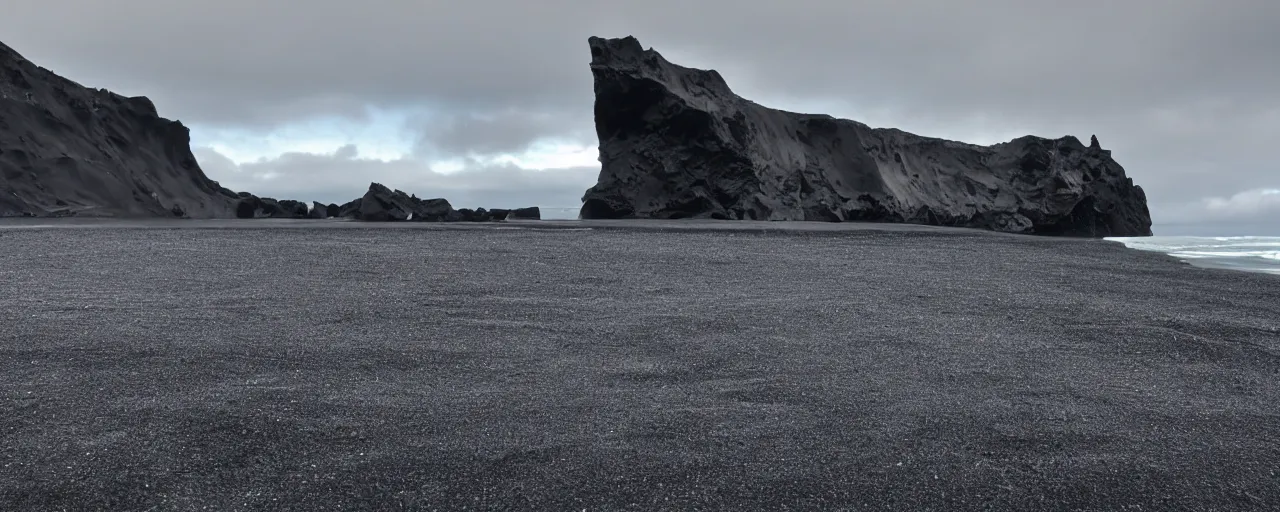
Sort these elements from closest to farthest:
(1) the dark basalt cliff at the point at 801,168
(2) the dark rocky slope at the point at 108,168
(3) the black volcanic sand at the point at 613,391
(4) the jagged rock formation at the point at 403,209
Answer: (3) the black volcanic sand at the point at 613,391 → (4) the jagged rock formation at the point at 403,209 → (2) the dark rocky slope at the point at 108,168 → (1) the dark basalt cliff at the point at 801,168

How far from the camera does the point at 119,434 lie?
323 cm

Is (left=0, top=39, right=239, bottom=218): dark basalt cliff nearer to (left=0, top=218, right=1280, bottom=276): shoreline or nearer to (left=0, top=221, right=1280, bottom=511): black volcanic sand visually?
(left=0, top=218, right=1280, bottom=276): shoreline

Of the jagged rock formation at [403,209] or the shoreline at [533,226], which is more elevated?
the jagged rock formation at [403,209]

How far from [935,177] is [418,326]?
1108 inches

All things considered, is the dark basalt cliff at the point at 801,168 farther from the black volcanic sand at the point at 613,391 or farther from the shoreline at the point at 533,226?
the black volcanic sand at the point at 613,391

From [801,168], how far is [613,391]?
22723 mm

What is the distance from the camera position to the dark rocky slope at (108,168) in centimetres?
1998

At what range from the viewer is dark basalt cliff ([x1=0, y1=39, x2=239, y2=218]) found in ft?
66.7

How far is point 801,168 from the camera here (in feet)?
84.9

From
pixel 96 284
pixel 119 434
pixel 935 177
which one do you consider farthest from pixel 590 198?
pixel 119 434

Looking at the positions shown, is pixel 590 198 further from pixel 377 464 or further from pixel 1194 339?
pixel 377 464

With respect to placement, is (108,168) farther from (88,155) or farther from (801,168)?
(801,168)

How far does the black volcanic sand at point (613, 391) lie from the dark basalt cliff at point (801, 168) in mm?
15903

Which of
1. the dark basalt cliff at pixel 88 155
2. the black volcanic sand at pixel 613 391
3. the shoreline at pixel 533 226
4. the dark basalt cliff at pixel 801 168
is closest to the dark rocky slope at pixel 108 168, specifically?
the dark basalt cliff at pixel 88 155
